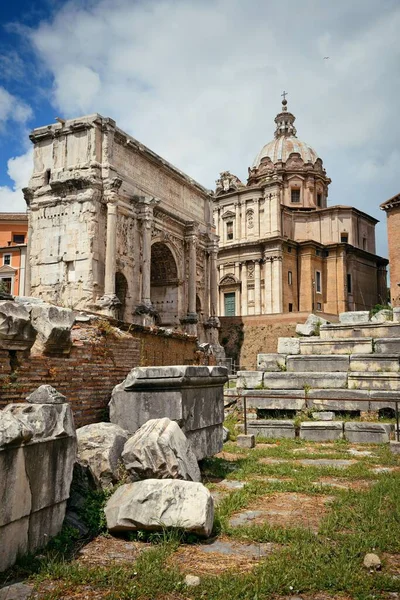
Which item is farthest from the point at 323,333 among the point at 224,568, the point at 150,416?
the point at 224,568

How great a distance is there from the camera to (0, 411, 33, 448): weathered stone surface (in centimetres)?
352

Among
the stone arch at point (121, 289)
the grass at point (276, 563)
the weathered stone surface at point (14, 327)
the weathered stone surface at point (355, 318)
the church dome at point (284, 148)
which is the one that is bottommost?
the grass at point (276, 563)

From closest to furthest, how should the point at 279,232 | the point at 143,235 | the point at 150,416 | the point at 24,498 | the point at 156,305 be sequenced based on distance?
the point at 24,498, the point at 150,416, the point at 143,235, the point at 156,305, the point at 279,232

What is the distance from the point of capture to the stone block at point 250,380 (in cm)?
1302

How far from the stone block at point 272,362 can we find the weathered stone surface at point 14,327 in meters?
9.09

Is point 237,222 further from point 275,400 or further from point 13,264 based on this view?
point 275,400

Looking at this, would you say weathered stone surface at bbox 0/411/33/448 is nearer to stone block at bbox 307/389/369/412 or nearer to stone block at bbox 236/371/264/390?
stone block at bbox 307/389/369/412

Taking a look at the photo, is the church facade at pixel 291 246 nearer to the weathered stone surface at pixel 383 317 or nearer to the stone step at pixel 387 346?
the weathered stone surface at pixel 383 317

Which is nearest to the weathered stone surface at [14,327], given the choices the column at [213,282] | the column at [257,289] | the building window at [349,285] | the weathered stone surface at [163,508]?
the weathered stone surface at [163,508]

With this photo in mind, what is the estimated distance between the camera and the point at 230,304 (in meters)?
41.2

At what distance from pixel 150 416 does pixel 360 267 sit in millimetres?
40291

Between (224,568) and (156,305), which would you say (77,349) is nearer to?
(224,568)

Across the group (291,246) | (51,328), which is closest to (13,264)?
(291,246)

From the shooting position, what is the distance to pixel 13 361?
5281 millimetres
